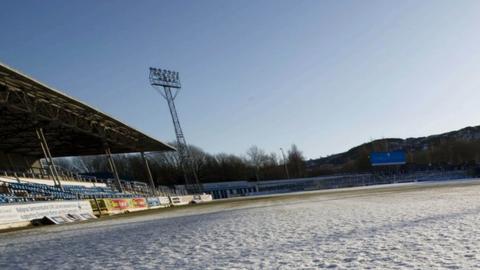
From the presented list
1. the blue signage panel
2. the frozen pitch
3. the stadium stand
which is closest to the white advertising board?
the stadium stand

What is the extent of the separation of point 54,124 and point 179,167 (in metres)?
86.6

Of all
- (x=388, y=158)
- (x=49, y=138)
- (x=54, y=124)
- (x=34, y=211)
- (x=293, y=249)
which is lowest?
(x=388, y=158)

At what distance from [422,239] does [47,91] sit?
91.4ft

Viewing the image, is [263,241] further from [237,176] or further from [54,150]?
[237,176]

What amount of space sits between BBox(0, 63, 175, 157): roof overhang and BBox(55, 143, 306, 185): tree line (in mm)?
55813

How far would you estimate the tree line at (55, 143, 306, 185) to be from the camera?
118 metres

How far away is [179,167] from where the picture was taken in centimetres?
12038

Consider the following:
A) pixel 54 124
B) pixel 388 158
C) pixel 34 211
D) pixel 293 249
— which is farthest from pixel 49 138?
pixel 388 158

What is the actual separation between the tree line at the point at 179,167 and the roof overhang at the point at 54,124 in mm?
55813

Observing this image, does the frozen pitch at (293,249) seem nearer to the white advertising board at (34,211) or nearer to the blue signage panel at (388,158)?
the white advertising board at (34,211)

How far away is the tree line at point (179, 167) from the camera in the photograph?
118m

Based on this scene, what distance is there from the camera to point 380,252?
24.0 ft

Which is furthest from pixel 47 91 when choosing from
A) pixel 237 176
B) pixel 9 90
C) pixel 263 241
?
pixel 237 176

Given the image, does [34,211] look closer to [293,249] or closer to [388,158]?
[293,249]
